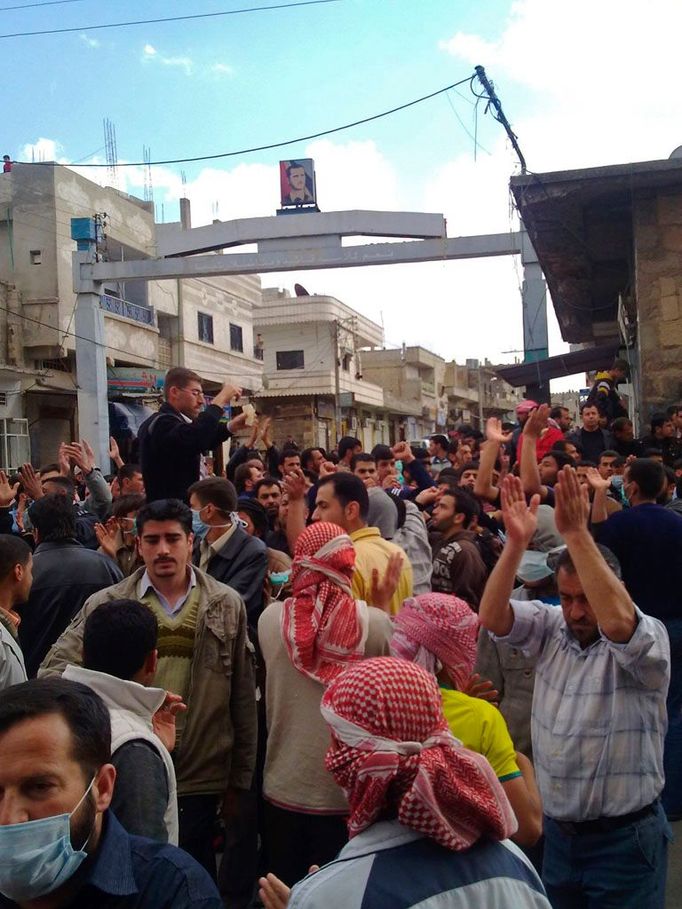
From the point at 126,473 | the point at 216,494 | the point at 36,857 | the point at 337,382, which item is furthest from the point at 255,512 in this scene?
the point at 337,382

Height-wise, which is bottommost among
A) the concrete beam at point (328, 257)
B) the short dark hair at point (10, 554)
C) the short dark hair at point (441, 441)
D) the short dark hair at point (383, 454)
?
the short dark hair at point (10, 554)

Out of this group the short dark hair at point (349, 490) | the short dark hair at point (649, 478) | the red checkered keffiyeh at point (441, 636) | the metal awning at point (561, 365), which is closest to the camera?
the red checkered keffiyeh at point (441, 636)

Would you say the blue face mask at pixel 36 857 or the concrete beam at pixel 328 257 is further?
the concrete beam at pixel 328 257

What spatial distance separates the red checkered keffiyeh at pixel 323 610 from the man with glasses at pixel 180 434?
1.85 m

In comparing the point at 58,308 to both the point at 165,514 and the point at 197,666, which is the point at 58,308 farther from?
the point at 197,666

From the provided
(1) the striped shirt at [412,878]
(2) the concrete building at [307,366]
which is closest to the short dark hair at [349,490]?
(1) the striped shirt at [412,878]

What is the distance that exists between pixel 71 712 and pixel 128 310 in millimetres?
24524

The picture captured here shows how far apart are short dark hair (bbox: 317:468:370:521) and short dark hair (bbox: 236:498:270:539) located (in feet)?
5.56

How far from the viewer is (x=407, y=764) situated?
161 centimetres

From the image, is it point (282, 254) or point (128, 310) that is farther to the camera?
point (128, 310)

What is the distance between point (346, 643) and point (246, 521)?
8.06 ft

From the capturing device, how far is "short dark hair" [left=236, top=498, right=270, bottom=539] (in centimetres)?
558

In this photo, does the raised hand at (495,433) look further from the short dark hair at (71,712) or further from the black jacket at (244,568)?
the short dark hair at (71,712)

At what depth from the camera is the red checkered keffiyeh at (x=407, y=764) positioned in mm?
1587
